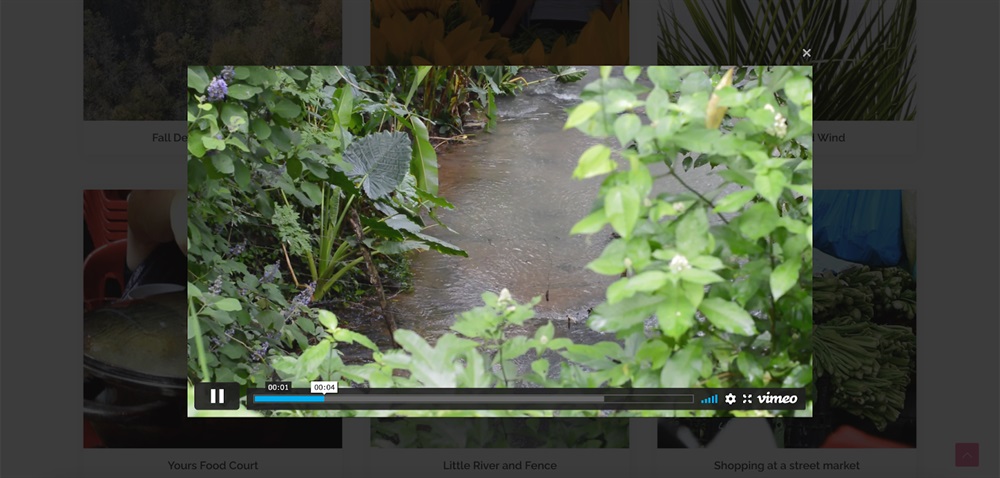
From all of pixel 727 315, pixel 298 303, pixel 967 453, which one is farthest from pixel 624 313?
pixel 967 453

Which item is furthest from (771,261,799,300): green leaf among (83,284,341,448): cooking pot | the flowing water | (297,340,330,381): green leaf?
(83,284,341,448): cooking pot

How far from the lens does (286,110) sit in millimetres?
2508

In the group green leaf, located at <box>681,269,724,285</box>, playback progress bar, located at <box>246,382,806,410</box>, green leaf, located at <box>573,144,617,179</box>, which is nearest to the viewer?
green leaf, located at <box>681,269,724,285</box>

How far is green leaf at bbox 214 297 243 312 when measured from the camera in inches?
99.3

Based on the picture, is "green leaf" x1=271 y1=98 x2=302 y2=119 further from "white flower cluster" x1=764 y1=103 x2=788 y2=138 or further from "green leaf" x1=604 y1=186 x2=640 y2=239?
"white flower cluster" x1=764 y1=103 x2=788 y2=138

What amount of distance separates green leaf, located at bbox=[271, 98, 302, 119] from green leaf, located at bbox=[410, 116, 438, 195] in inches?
11.7

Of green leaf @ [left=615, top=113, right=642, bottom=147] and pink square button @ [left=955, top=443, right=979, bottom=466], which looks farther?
pink square button @ [left=955, top=443, right=979, bottom=466]

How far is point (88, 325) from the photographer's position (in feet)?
9.34

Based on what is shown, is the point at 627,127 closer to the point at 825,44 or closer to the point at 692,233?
the point at 692,233

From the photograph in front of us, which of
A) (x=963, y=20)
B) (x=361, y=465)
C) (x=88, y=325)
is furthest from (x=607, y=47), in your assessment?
(x=88, y=325)

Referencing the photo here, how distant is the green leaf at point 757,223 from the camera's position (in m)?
2.35

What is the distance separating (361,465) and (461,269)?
2.61ft

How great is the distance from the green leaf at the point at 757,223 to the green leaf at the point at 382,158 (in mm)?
861
